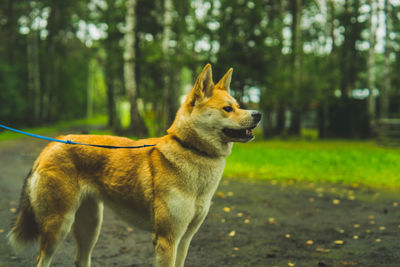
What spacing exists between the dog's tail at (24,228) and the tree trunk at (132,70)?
17291 mm

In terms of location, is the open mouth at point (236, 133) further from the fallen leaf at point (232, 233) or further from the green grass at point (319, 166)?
the green grass at point (319, 166)

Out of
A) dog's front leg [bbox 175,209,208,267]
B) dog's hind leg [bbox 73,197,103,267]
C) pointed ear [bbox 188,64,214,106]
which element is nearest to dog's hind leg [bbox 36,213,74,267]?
dog's hind leg [bbox 73,197,103,267]

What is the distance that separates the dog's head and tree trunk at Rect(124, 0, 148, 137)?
17524 millimetres

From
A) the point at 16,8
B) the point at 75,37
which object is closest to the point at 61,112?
the point at 75,37

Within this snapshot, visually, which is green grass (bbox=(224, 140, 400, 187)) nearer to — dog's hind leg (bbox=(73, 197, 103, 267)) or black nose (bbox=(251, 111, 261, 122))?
dog's hind leg (bbox=(73, 197, 103, 267))

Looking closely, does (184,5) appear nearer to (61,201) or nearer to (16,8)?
(16,8)

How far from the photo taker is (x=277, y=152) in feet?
54.6

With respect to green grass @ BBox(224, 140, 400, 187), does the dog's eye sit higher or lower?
higher

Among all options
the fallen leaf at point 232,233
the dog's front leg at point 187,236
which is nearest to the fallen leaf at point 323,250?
the fallen leaf at point 232,233

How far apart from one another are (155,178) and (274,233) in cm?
331

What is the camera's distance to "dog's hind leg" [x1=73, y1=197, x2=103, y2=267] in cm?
377

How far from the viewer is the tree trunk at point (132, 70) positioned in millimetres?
20281

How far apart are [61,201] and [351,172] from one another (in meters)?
10.7

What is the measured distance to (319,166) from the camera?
43.4 feet
